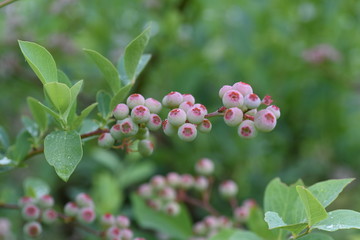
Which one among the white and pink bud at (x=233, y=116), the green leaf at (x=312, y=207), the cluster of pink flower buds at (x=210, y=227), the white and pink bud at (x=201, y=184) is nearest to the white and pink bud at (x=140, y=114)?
the white and pink bud at (x=233, y=116)

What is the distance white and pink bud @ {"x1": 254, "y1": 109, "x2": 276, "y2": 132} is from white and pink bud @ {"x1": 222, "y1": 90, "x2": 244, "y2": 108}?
0.11 ft

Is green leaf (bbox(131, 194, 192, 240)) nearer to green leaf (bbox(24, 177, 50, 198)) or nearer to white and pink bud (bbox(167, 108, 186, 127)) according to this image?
green leaf (bbox(24, 177, 50, 198))

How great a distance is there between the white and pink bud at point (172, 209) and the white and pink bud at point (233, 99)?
0.64 metres

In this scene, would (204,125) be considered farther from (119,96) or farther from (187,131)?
(119,96)

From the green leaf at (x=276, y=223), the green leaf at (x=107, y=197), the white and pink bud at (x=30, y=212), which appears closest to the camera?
the green leaf at (x=276, y=223)

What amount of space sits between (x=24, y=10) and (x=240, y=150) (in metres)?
1.09

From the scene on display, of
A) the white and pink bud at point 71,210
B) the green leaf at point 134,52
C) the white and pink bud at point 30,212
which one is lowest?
the white and pink bud at point 30,212

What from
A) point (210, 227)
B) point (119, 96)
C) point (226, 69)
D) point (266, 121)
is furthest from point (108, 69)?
point (226, 69)

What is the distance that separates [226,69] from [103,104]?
1.27 metres

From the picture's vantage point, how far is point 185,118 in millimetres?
729

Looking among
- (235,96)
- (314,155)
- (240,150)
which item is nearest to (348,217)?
(235,96)

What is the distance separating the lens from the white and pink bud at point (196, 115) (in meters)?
0.72

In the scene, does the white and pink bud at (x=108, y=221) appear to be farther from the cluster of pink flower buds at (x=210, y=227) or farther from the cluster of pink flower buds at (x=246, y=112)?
the cluster of pink flower buds at (x=246, y=112)

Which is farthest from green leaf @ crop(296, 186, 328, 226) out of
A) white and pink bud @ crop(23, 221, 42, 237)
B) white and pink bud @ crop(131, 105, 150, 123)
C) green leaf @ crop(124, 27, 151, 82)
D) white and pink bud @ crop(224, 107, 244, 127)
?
white and pink bud @ crop(23, 221, 42, 237)
